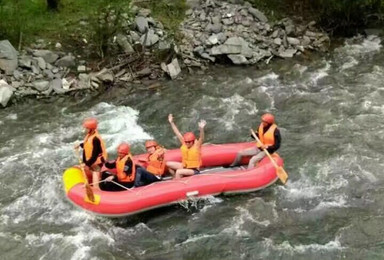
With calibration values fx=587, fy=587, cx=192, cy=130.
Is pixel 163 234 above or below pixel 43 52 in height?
below

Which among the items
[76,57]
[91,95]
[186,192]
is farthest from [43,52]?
[186,192]

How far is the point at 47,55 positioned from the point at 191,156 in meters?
5.82

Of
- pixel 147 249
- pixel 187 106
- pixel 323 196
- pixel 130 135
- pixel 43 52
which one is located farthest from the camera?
pixel 43 52

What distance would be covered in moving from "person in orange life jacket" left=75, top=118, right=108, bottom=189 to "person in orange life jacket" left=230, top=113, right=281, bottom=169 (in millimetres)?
2398

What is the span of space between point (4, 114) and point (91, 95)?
1.96m

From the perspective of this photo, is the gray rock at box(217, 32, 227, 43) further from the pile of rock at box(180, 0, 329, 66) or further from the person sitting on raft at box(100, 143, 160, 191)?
the person sitting on raft at box(100, 143, 160, 191)

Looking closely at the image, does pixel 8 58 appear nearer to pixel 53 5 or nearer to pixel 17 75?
pixel 17 75

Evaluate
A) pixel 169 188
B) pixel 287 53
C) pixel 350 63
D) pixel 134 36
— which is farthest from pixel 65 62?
pixel 350 63

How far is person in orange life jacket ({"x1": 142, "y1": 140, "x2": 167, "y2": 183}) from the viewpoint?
388 inches

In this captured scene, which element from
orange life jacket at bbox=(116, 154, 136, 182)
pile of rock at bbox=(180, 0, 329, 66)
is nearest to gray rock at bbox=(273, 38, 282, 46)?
pile of rock at bbox=(180, 0, 329, 66)

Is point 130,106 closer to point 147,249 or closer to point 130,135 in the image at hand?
point 130,135

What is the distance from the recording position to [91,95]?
44.2 feet

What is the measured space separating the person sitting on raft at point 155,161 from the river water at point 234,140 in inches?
23.4

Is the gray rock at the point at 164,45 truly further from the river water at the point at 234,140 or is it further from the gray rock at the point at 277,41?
the gray rock at the point at 277,41
